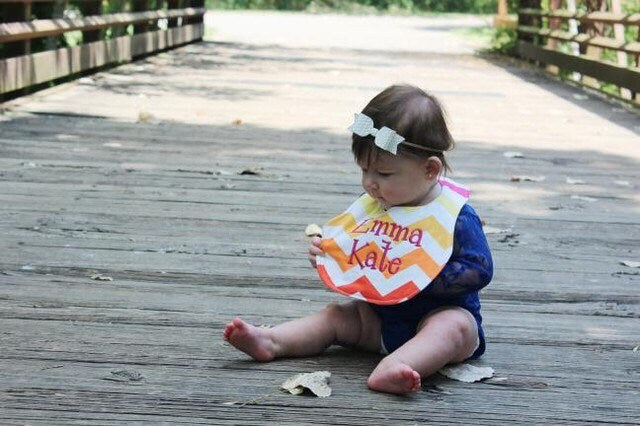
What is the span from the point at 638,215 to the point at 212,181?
197 cm

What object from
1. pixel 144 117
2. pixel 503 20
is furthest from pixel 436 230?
pixel 503 20

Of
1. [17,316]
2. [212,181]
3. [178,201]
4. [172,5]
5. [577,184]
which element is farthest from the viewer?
[172,5]

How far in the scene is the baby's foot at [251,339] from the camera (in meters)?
2.53

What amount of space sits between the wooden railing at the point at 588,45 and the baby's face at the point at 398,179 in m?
7.20

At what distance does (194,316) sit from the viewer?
116 inches

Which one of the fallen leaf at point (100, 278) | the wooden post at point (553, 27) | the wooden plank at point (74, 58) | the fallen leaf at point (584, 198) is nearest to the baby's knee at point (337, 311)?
the fallen leaf at point (100, 278)

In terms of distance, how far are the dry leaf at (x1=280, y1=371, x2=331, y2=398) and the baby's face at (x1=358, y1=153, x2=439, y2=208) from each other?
0.48m

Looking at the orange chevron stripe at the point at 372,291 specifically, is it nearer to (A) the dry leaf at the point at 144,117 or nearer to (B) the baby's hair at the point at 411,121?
(B) the baby's hair at the point at 411,121

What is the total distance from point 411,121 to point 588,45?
9827 mm

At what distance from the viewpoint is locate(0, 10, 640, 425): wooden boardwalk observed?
7.73 ft

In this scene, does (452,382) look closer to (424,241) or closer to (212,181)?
(424,241)

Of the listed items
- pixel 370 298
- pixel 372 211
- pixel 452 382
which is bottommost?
pixel 452 382

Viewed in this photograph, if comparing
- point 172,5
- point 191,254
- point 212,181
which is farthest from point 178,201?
point 172,5

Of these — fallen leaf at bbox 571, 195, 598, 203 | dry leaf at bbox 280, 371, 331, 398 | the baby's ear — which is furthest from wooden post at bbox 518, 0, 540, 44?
dry leaf at bbox 280, 371, 331, 398
